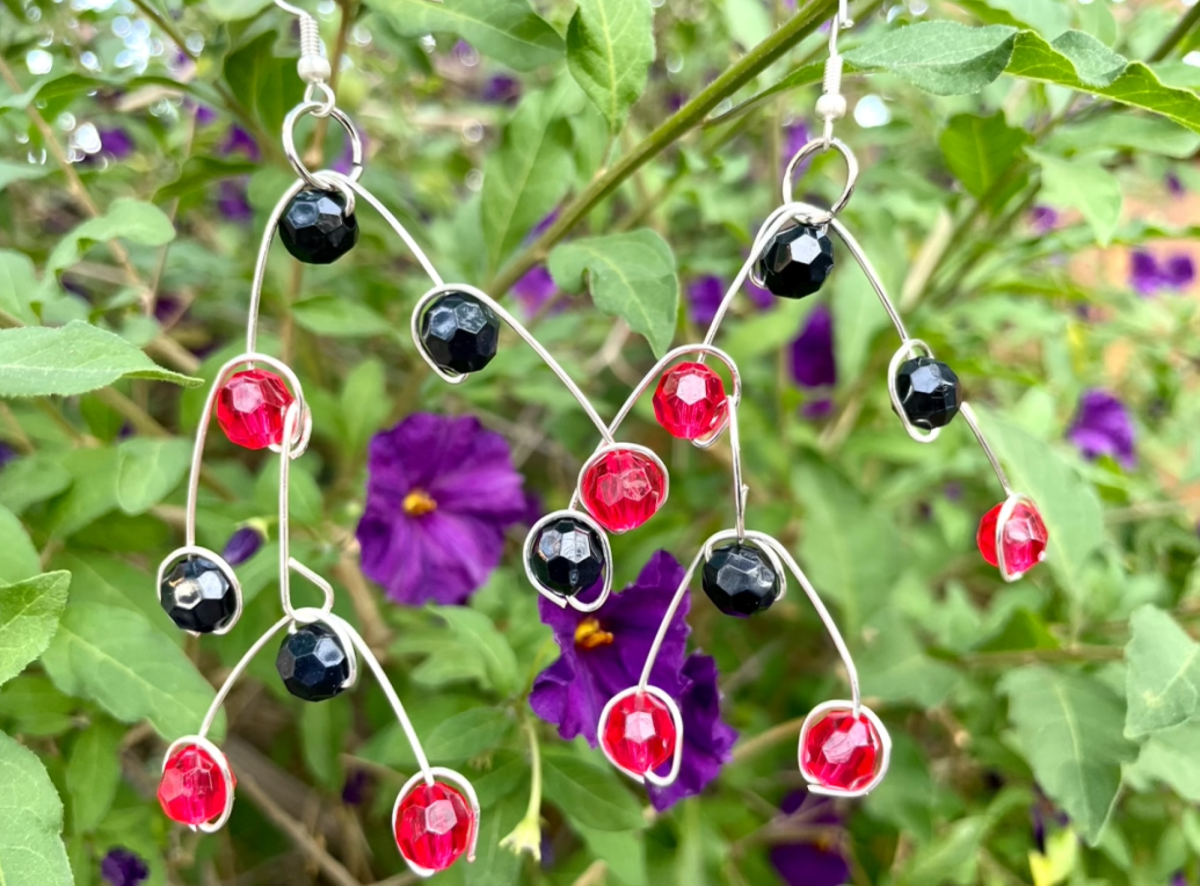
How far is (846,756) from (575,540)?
158mm

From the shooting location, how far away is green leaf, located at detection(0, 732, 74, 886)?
0.42 meters

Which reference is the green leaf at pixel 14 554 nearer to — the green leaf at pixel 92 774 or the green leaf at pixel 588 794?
the green leaf at pixel 92 774

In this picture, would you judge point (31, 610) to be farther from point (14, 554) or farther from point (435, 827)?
point (435, 827)

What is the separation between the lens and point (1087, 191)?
24.1 inches

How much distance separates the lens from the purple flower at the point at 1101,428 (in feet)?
3.95

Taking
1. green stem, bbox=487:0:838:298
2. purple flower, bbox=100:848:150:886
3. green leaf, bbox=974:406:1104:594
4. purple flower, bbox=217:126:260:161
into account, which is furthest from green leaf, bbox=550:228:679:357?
purple flower, bbox=217:126:260:161

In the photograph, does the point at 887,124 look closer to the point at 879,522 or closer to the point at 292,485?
the point at 879,522

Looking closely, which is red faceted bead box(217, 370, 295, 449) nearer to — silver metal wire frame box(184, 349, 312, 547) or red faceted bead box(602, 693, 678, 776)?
silver metal wire frame box(184, 349, 312, 547)

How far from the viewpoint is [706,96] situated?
1.65 feet

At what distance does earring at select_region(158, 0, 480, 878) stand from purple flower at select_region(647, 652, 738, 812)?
0.16 meters

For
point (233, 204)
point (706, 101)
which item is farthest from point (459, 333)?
point (233, 204)

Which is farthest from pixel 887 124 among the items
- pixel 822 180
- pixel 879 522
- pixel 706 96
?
pixel 706 96

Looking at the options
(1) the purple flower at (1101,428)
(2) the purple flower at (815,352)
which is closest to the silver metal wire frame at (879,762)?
(2) the purple flower at (815,352)

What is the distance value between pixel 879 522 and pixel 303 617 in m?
0.59
